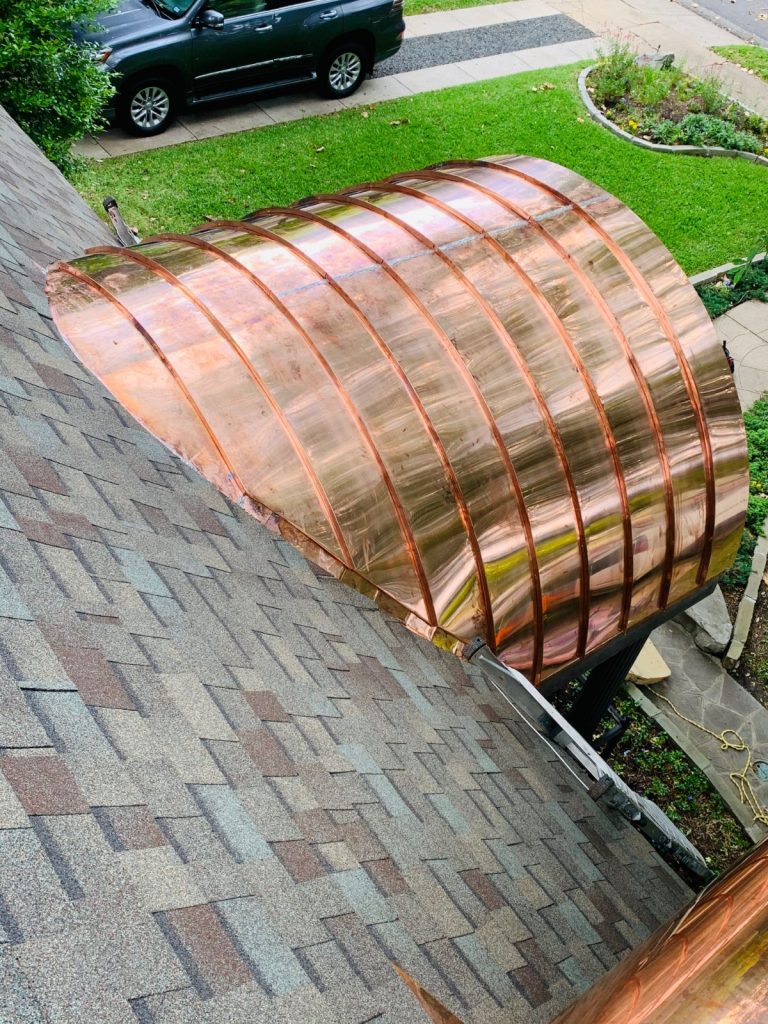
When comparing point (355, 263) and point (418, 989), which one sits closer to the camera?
point (418, 989)

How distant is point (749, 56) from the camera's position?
782 inches

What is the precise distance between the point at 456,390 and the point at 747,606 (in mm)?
6391

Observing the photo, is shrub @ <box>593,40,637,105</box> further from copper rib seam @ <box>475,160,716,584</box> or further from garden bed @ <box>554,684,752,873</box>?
copper rib seam @ <box>475,160,716,584</box>

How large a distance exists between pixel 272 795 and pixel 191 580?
1093mm

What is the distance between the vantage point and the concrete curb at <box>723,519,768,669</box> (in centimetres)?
991

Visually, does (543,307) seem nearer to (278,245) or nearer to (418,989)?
(278,245)

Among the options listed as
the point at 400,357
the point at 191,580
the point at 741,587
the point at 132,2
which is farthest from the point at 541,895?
the point at 132,2

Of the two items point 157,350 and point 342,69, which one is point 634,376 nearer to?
point 157,350

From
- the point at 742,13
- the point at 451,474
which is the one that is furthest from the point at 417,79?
the point at 451,474

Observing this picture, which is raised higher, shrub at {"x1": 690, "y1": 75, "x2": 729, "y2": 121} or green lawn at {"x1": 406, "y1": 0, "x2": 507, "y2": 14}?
shrub at {"x1": 690, "y1": 75, "x2": 729, "y2": 121}

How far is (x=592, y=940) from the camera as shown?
4352 millimetres

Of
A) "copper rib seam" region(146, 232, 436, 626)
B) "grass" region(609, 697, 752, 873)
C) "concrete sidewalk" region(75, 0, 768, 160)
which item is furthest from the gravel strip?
→ "copper rib seam" region(146, 232, 436, 626)

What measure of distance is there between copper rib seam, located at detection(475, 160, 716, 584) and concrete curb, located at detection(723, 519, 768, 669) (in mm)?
3940

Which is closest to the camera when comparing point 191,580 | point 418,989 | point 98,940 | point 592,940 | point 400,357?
point 98,940
